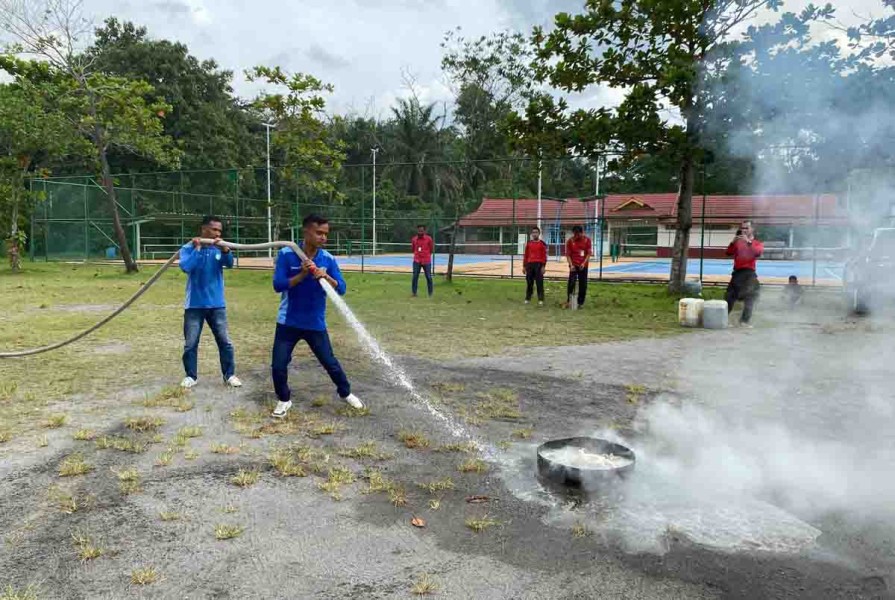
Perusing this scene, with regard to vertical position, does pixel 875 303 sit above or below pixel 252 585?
above

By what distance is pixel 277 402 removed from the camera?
5832 mm

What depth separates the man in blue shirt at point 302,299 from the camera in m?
5.36

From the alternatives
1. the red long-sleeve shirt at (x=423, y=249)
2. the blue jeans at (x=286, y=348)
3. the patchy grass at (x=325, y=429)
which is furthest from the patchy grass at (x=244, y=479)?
the red long-sleeve shirt at (x=423, y=249)

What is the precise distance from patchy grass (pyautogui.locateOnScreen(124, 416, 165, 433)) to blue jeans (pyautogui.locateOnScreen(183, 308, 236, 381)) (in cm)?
113

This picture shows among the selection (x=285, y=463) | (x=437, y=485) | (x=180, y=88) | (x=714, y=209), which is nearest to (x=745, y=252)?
(x=714, y=209)

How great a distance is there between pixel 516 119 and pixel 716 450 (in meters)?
11.1

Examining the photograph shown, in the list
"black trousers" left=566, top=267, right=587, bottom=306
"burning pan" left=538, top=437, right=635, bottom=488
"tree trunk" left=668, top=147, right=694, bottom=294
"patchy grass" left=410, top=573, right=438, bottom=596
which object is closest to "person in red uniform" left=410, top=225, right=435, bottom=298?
"black trousers" left=566, top=267, right=587, bottom=306

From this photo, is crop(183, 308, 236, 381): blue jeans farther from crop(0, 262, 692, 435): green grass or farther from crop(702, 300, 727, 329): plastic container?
crop(702, 300, 727, 329): plastic container

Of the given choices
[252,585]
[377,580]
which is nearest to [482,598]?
[377,580]

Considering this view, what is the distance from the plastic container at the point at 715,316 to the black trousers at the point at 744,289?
23cm

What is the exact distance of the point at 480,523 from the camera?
3584 mm

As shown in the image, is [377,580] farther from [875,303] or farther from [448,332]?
[875,303]

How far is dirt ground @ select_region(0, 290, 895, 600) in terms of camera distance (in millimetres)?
3000

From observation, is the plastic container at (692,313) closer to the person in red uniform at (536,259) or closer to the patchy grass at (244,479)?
the person in red uniform at (536,259)
